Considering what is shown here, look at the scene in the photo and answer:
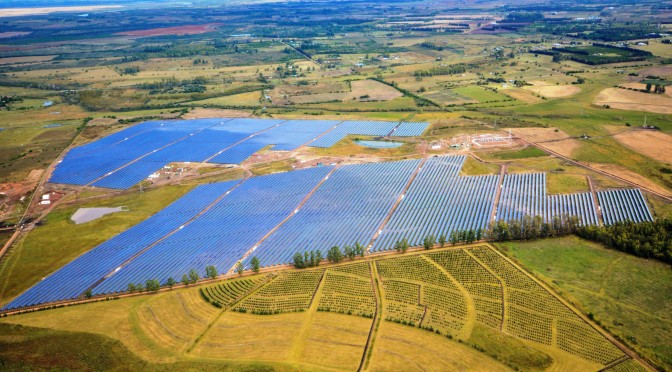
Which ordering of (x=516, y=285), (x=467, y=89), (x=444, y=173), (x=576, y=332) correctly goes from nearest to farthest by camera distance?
(x=576, y=332)
(x=516, y=285)
(x=444, y=173)
(x=467, y=89)

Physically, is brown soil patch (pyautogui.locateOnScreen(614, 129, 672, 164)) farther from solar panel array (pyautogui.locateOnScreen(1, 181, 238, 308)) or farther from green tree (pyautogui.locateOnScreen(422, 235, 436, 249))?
solar panel array (pyautogui.locateOnScreen(1, 181, 238, 308))

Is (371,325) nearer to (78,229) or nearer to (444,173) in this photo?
(444,173)

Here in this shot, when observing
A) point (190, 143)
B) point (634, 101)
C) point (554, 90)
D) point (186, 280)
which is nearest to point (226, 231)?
point (186, 280)

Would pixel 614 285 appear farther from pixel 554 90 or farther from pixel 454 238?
pixel 554 90

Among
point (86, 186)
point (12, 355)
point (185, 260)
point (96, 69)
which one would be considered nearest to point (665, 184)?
point (185, 260)

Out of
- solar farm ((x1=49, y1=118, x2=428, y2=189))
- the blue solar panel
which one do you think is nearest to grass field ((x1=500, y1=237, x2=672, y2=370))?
the blue solar panel

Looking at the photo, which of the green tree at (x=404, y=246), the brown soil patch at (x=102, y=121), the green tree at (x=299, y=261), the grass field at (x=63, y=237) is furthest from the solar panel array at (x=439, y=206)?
the brown soil patch at (x=102, y=121)
